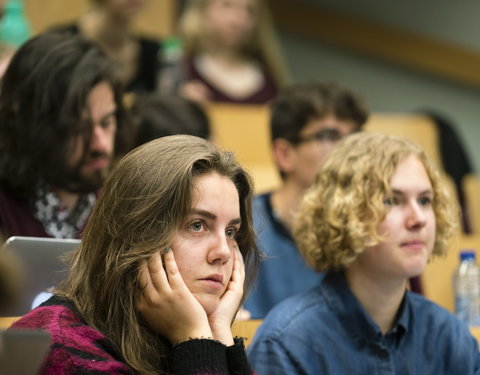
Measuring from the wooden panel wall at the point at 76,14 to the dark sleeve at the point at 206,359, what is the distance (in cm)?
330

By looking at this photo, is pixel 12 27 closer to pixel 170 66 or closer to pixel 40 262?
pixel 170 66

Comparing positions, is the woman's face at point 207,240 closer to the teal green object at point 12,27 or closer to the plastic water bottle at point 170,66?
the teal green object at point 12,27

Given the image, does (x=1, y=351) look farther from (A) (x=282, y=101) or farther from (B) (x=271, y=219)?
(A) (x=282, y=101)

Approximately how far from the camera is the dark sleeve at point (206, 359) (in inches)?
58.2

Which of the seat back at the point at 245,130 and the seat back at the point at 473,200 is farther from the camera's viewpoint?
the seat back at the point at 245,130

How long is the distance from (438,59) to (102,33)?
2604 millimetres

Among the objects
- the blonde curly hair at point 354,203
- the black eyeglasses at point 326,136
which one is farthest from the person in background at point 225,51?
the blonde curly hair at point 354,203

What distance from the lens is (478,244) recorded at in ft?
9.97

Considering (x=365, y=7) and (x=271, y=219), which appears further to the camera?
(x=365, y=7)

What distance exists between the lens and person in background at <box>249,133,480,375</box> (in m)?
1.97

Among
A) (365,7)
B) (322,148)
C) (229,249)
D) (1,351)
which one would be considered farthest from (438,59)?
(1,351)

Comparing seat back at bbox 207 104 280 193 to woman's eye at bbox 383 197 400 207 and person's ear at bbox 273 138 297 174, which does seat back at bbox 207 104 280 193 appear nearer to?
person's ear at bbox 273 138 297 174

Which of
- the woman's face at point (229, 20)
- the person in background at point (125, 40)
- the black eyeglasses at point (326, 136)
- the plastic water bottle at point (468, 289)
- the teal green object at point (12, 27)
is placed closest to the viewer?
the plastic water bottle at point (468, 289)

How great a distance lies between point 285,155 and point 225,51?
153cm
